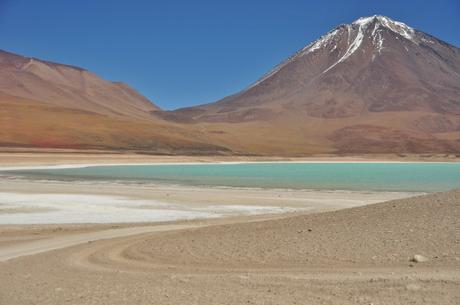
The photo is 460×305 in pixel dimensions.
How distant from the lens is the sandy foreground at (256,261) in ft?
27.5

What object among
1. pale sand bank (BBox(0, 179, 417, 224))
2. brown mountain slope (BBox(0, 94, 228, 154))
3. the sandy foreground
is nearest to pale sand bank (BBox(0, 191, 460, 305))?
the sandy foreground

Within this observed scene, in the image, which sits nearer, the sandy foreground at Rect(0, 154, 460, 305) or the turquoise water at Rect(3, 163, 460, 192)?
the sandy foreground at Rect(0, 154, 460, 305)

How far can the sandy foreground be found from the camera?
837 cm

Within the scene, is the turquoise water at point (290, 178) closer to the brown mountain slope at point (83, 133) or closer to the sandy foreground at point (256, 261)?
the sandy foreground at point (256, 261)

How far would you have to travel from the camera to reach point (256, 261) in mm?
10711

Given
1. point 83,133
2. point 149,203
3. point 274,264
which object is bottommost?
point 274,264

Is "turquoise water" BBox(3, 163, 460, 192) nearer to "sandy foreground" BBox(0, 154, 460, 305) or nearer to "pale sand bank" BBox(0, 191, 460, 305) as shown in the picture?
"sandy foreground" BBox(0, 154, 460, 305)

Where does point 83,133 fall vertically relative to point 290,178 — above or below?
above

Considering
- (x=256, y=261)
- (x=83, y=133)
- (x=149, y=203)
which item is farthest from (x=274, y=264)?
(x=83, y=133)

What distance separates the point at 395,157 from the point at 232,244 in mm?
102803

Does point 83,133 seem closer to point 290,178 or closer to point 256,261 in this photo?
point 290,178

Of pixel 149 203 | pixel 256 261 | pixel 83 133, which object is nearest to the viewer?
pixel 256 261

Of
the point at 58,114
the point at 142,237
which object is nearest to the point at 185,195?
the point at 142,237

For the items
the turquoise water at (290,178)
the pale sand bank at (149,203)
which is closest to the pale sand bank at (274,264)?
the pale sand bank at (149,203)
